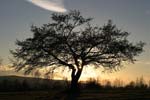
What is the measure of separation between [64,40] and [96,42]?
→ 4776 mm

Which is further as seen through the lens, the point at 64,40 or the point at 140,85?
the point at 140,85

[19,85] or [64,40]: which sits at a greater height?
[64,40]

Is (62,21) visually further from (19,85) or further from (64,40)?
(19,85)

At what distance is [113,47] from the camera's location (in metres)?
63.7

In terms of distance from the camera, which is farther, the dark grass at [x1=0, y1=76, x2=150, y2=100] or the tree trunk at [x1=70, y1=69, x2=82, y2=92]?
the tree trunk at [x1=70, y1=69, x2=82, y2=92]

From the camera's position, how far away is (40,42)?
63.2 meters

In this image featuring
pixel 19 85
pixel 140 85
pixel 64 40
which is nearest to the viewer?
pixel 64 40

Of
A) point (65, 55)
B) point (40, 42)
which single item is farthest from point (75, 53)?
point (40, 42)

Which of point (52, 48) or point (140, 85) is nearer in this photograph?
point (52, 48)

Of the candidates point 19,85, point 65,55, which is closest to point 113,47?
point 65,55

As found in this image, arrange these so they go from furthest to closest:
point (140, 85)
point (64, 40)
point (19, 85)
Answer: point (19, 85), point (140, 85), point (64, 40)

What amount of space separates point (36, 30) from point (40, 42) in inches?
78.0

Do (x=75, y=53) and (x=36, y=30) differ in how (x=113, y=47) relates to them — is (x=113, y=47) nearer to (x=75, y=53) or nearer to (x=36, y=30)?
(x=75, y=53)

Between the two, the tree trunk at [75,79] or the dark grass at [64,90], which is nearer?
the dark grass at [64,90]
